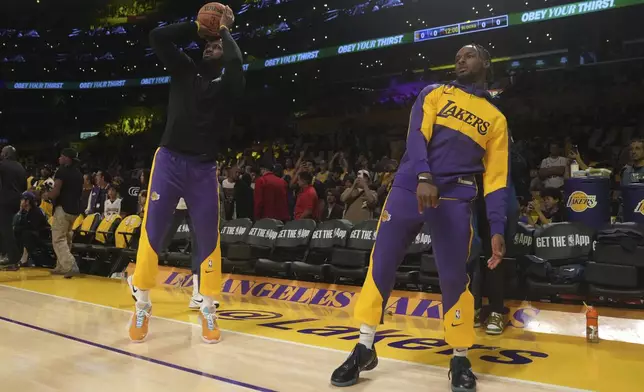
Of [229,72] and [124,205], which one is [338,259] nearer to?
[229,72]

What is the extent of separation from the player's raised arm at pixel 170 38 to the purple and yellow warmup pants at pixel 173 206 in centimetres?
59

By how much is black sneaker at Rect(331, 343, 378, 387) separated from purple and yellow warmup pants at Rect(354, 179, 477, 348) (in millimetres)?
159

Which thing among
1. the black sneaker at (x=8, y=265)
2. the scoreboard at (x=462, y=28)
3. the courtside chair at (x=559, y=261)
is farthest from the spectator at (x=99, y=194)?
the scoreboard at (x=462, y=28)

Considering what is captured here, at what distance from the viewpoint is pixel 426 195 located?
2.89m

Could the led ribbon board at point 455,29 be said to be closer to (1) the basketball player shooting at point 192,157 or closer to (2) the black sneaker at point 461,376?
(1) the basketball player shooting at point 192,157

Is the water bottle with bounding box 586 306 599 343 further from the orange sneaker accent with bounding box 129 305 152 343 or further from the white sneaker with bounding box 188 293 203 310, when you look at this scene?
the white sneaker with bounding box 188 293 203 310

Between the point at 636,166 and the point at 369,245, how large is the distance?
2488 mm

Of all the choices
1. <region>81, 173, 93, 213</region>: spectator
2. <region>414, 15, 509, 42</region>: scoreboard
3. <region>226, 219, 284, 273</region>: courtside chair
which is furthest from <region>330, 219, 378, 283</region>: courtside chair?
<region>414, 15, 509, 42</region>: scoreboard

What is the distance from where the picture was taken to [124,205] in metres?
9.88

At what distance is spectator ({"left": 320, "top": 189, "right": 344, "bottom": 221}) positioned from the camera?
26.7 feet

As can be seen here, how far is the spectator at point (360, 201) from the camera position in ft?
23.4

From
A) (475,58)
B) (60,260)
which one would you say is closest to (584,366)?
(475,58)

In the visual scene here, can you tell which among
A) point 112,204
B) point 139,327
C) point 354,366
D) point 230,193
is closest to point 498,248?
point 354,366

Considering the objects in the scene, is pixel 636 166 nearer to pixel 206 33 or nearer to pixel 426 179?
pixel 426 179
